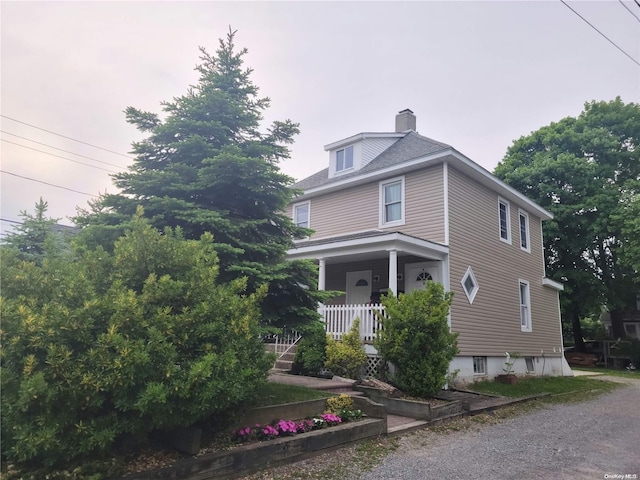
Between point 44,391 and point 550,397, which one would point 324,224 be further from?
point 44,391

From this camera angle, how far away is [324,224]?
1504 cm

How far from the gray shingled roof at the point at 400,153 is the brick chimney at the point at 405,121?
89 cm

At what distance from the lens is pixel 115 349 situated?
361 centimetres

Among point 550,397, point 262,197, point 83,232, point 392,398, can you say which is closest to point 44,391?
point 83,232

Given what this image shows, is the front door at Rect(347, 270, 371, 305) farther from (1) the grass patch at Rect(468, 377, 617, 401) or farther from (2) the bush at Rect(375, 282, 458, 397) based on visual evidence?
(2) the bush at Rect(375, 282, 458, 397)

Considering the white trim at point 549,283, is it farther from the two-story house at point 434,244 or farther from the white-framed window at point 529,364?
the white-framed window at point 529,364

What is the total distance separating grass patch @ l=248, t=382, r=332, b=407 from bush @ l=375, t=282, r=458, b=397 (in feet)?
7.27

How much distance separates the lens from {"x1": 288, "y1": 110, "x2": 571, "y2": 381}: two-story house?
11.6 m


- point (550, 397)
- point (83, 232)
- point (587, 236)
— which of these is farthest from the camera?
point (587, 236)

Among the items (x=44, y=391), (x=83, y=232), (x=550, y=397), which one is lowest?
(x=550, y=397)

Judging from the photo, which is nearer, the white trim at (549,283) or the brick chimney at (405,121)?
the white trim at (549,283)

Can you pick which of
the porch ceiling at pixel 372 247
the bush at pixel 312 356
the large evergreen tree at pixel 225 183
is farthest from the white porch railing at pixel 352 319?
the large evergreen tree at pixel 225 183

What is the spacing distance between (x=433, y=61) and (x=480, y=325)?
7420mm

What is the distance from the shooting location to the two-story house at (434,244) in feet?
38.1
